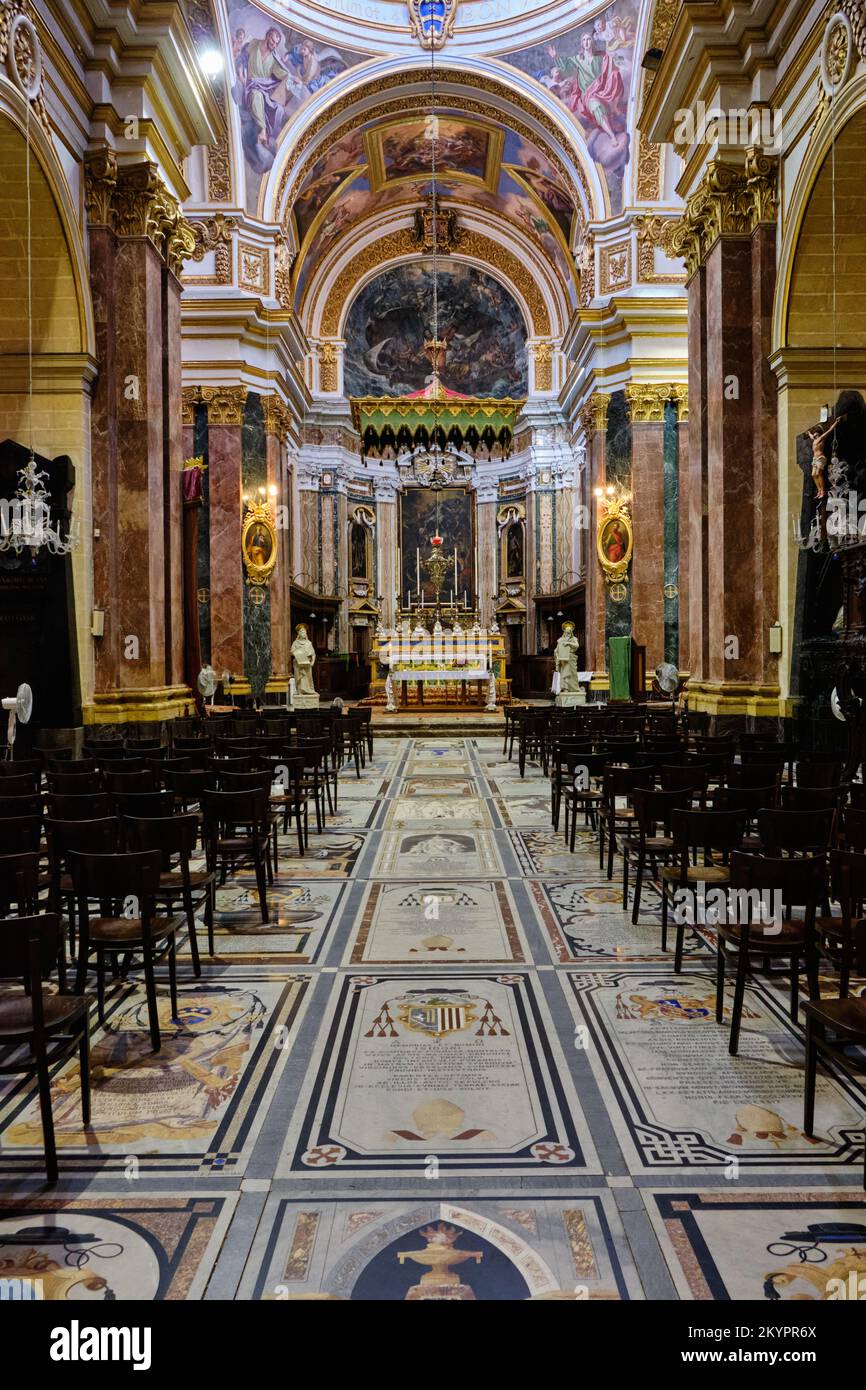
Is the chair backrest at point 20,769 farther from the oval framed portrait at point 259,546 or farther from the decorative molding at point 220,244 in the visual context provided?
the decorative molding at point 220,244

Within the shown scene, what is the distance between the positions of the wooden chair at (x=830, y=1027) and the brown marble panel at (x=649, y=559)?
1759 centimetres

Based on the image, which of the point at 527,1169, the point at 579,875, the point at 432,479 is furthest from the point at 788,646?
the point at 432,479

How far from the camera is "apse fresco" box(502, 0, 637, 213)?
20625mm

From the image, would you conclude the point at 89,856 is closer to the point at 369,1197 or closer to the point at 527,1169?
the point at 369,1197

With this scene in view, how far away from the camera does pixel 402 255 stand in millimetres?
30062

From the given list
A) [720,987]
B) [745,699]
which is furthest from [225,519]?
[720,987]

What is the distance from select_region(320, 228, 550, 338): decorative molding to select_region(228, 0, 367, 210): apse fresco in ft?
25.2

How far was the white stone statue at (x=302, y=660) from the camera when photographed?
63.7 ft

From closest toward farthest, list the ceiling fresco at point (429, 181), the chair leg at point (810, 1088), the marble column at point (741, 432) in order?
the chair leg at point (810, 1088), the marble column at point (741, 432), the ceiling fresco at point (429, 181)

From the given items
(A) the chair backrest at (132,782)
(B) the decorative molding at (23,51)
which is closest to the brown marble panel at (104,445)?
(B) the decorative molding at (23,51)

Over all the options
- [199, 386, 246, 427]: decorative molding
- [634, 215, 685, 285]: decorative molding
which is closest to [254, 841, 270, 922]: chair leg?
[199, 386, 246, 427]: decorative molding

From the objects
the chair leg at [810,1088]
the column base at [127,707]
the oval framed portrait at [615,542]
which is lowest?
the chair leg at [810,1088]

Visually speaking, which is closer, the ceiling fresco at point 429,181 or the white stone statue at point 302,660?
the white stone statue at point 302,660

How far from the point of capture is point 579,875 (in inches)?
296
